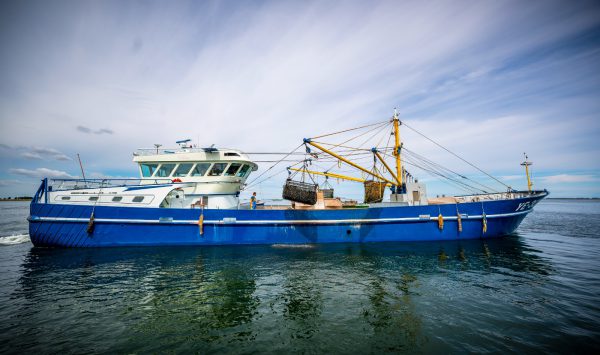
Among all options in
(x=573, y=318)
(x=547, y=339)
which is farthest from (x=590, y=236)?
(x=547, y=339)

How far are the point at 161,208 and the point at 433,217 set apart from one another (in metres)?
17.9

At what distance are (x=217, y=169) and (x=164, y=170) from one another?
393 centimetres

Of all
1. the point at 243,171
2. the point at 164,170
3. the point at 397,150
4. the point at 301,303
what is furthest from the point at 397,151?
the point at 164,170

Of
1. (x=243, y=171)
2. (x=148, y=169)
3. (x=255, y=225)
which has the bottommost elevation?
(x=255, y=225)

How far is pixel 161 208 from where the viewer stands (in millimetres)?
14352

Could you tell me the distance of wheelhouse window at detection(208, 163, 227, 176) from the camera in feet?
53.2

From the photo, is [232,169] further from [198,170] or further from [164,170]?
[164,170]

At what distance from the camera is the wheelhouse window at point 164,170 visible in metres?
16.3

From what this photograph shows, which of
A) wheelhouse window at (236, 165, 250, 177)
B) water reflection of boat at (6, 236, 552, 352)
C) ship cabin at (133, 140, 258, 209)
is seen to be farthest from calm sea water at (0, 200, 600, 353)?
wheelhouse window at (236, 165, 250, 177)

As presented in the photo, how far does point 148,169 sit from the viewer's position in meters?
16.5

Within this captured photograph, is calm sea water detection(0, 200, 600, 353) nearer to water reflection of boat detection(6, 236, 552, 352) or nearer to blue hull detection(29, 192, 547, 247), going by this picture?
water reflection of boat detection(6, 236, 552, 352)

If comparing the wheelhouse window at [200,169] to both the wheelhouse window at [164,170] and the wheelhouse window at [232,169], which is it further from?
the wheelhouse window at [164,170]

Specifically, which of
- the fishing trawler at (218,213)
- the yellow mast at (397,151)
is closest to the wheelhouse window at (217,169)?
the fishing trawler at (218,213)

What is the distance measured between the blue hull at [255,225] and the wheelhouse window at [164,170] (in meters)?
3.11
